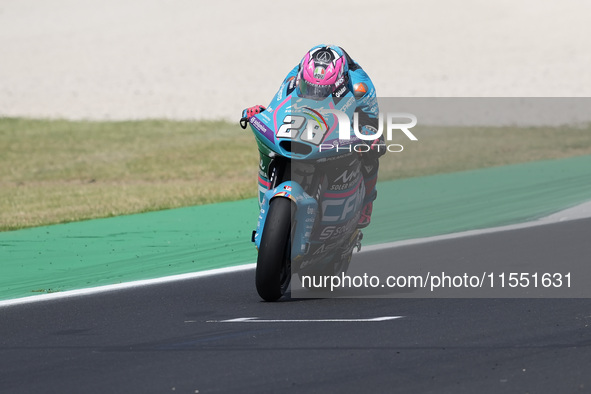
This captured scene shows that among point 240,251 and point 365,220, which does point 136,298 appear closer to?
point 365,220

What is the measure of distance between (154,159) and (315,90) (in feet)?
48.6

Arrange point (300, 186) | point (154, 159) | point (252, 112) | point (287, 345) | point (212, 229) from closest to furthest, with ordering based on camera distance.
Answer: point (287, 345) < point (300, 186) < point (252, 112) < point (212, 229) < point (154, 159)

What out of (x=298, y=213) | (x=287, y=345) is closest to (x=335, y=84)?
(x=298, y=213)

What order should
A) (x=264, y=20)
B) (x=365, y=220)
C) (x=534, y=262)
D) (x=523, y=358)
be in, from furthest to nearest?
(x=264, y=20), (x=534, y=262), (x=365, y=220), (x=523, y=358)

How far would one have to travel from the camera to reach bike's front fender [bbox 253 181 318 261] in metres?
7.24

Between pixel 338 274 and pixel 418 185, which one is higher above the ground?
pixel 418 185

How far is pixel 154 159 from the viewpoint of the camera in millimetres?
21984

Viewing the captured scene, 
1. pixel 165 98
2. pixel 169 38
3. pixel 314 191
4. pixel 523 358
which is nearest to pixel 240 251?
pixel 314 191

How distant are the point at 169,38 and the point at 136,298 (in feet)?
122

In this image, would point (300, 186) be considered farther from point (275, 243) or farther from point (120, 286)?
point (120, 286)

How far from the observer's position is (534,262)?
29.0 ft

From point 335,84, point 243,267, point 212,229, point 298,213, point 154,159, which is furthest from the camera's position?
point 154,159

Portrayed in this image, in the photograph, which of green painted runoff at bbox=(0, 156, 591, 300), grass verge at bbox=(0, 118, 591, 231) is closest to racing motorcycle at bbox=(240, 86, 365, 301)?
green painted runoff at bbox=(0, 156, 591, 300)

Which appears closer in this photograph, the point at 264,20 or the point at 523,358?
the point at 523,358
